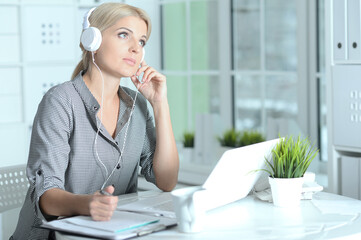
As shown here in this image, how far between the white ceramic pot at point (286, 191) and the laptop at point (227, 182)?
2.7 inches

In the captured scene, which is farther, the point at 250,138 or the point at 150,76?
the point at 250,138

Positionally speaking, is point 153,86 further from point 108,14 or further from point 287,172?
point 287,172

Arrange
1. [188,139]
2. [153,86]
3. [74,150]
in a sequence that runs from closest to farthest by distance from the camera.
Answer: [74,150] < [153,86] < [188,139]

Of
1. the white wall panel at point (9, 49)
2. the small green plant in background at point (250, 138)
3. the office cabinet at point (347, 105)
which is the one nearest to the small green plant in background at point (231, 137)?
the small green plant in background at point (250, 138)

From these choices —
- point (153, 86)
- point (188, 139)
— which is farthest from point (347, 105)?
point (188, 139)

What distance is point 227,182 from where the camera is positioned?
64.2 inches

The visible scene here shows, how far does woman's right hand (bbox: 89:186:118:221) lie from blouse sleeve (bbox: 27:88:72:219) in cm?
24

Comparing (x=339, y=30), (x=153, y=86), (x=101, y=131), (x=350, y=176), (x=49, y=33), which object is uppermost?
(x=49, y=33)

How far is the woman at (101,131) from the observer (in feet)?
5.89

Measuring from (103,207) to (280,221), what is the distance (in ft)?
1.53

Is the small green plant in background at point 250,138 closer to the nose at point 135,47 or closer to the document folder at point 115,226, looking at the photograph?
the nose at point 135,47

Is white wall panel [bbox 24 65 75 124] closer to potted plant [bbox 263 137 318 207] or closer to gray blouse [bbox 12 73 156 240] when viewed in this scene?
gray blouse [bbox 12 73 156 240]

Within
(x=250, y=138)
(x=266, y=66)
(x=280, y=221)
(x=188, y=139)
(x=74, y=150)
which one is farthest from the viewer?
(x=188, y=139)

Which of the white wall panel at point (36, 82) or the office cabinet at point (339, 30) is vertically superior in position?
the office cabinet at point (339, 30)
